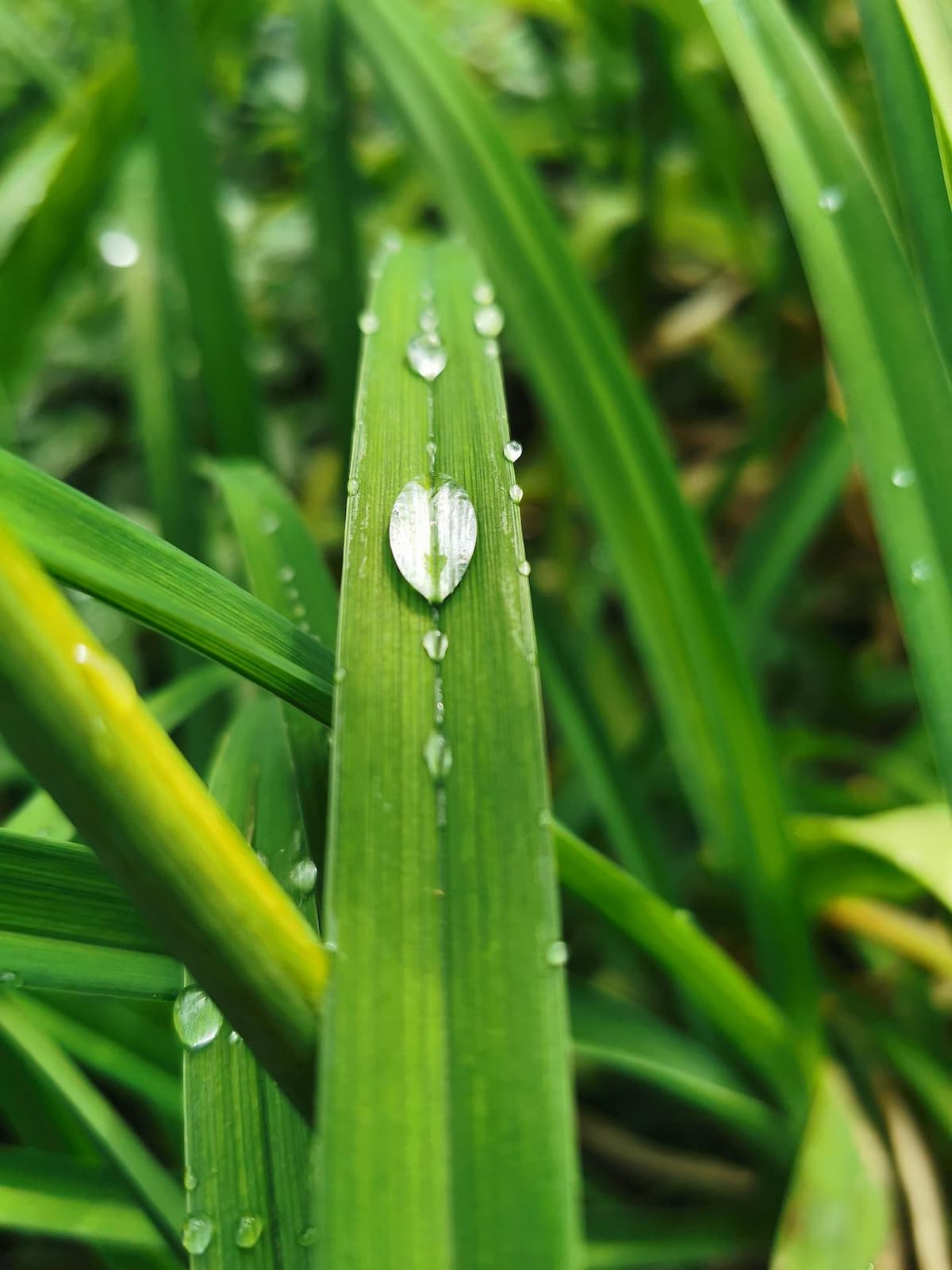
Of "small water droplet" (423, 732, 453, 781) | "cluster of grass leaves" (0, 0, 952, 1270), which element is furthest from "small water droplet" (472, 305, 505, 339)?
"small water droplet" (423, 732, 453, 781)

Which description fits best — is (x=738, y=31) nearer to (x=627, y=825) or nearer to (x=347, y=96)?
(x=347, y=96)

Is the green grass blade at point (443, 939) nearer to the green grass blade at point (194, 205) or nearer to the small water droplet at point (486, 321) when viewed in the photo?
the small water droplet at point (486, 321)

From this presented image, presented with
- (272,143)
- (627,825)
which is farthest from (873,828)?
(272,143)

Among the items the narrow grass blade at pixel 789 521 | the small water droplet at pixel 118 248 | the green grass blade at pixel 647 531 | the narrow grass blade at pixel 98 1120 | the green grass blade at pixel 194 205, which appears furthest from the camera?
the small water droplet at pixel 118 248

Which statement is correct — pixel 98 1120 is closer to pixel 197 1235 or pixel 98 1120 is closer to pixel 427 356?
pixel 197 1235

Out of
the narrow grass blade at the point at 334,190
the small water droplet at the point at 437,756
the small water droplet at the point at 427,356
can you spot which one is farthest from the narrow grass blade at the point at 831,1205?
the narrow grass blade at the point at 334,190

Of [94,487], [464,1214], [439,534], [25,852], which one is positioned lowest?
[464,1214]
